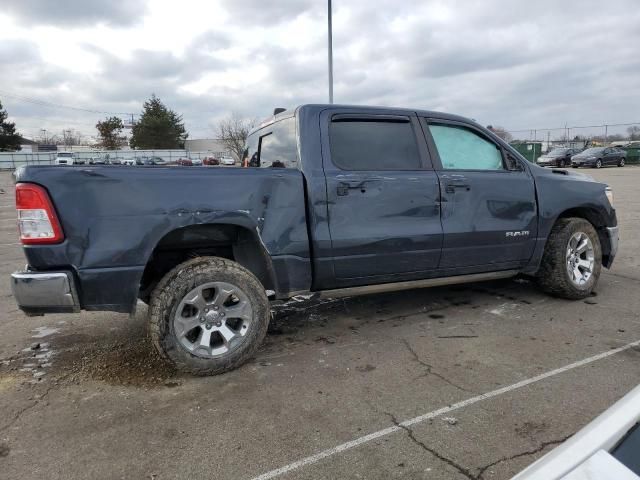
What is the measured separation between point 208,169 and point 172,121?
2795 inches

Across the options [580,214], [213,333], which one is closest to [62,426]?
[213,333]

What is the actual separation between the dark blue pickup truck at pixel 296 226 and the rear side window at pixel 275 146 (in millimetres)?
20

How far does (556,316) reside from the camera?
451cm

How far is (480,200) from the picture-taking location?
14.3 feet

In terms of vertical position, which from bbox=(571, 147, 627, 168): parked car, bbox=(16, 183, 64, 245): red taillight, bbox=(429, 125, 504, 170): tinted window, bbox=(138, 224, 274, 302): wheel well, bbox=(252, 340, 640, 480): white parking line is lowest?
bbox=(252, 340, 640, 480): white parking line

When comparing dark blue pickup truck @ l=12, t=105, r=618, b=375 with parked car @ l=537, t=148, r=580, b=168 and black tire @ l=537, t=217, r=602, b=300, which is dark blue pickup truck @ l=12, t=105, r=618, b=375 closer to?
black tire @ l=537, t=217, r=602, b=300

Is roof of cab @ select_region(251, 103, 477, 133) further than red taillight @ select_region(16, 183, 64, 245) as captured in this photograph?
Yes

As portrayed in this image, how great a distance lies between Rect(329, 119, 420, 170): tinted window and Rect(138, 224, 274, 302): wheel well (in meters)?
0.96

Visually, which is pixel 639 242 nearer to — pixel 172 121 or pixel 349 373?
pixel 349 373

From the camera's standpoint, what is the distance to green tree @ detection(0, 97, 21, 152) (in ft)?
202

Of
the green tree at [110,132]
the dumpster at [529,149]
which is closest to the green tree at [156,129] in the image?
the green tree at [110,132]

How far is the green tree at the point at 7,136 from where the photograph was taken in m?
61.6

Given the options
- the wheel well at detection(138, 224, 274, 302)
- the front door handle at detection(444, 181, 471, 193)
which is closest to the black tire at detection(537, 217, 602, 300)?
the front door handle at detection(444, 181, 471, 193)

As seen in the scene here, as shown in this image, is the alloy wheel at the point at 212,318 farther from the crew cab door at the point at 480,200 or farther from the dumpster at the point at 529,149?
the dumpster at the point at 529,149
